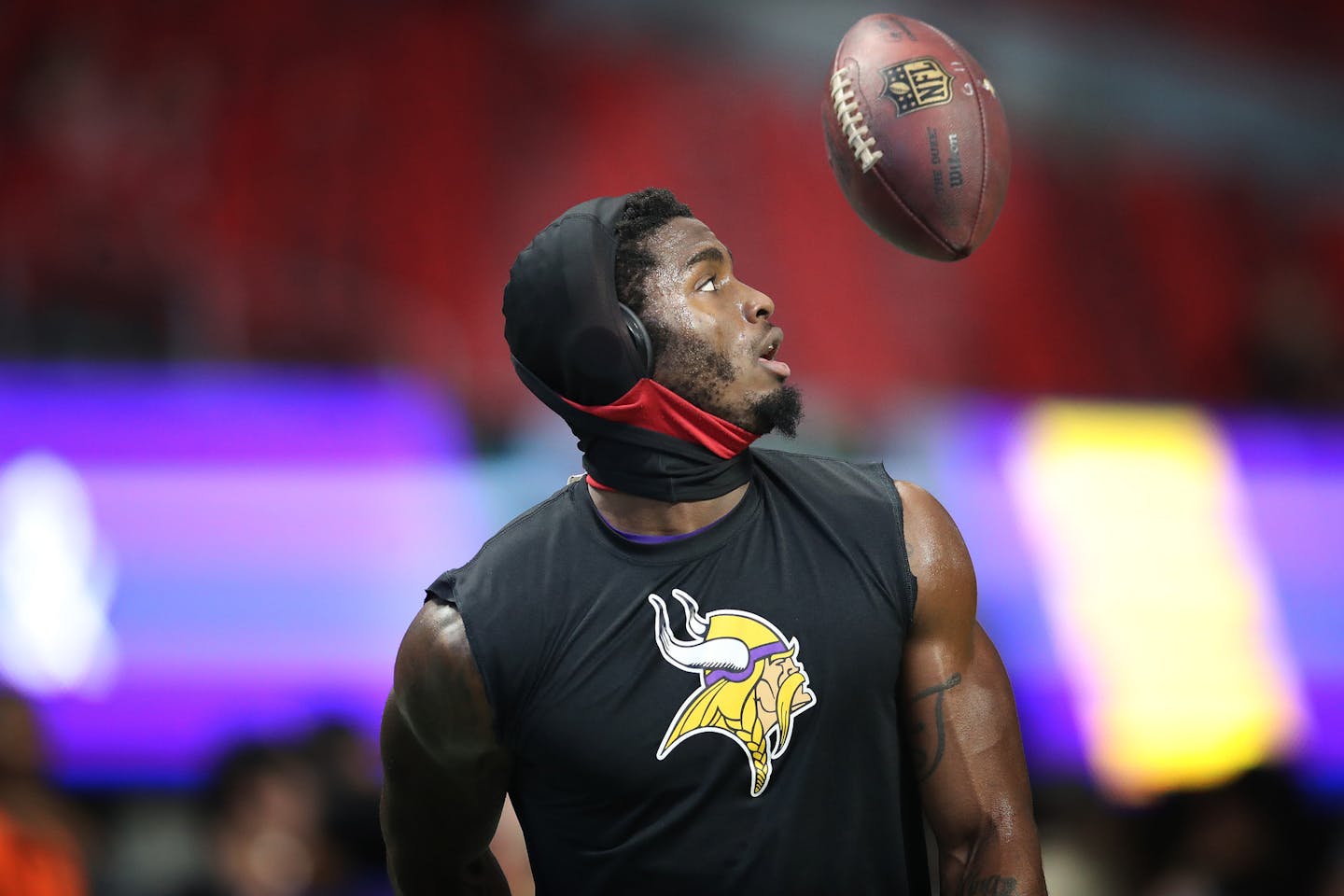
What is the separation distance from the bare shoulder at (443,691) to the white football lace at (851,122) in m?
1.06

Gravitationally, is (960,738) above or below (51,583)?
below

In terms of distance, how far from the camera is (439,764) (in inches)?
99.3

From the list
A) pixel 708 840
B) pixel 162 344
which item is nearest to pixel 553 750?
pixel 708 840

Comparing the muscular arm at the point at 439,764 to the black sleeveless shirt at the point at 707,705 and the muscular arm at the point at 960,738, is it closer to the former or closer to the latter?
the black sleeveless shirt at the point at 707,705

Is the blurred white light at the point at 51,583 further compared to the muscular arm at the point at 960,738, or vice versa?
the blurred white light at the point at 51,583

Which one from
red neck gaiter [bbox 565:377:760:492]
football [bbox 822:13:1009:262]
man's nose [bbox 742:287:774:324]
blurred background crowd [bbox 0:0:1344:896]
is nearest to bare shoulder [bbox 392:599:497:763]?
red neck gaiter [bbox 565:377:760:492]

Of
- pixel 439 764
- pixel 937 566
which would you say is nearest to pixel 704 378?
pixel 937 566

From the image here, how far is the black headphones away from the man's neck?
22cm

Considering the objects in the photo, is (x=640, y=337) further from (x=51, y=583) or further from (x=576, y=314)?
(x=51, y=583)

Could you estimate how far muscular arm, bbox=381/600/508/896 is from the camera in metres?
2.47

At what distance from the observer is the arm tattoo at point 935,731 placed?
97.3 inches

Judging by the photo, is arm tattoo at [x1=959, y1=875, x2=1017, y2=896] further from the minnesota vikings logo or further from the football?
the football

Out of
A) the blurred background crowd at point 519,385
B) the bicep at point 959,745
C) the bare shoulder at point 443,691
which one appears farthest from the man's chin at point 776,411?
the blurred background crowd at point 519,385

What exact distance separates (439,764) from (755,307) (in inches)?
35.7
